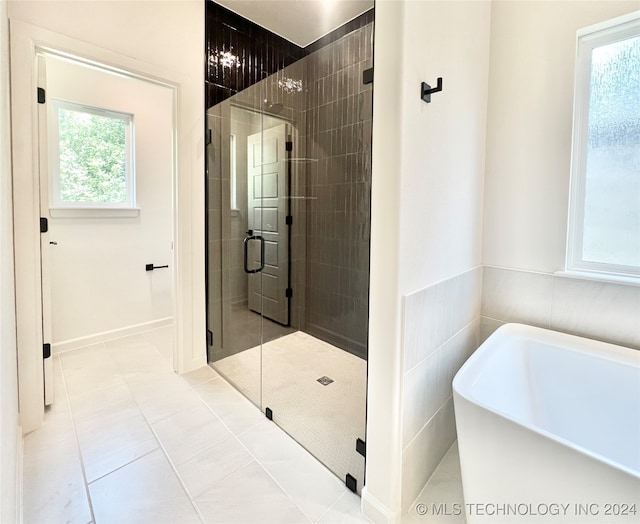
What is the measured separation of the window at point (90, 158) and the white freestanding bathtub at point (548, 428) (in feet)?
11.1

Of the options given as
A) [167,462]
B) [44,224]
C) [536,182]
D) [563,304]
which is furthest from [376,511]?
[44,224]

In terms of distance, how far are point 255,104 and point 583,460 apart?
112 inches

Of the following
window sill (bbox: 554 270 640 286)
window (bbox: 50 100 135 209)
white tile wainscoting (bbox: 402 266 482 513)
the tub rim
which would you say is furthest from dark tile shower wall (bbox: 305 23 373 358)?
window (bbox: 50 100 135 209)

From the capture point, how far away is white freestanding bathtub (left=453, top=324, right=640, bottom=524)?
0.90 metres

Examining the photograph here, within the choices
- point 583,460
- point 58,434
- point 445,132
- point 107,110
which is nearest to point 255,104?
point 107,110

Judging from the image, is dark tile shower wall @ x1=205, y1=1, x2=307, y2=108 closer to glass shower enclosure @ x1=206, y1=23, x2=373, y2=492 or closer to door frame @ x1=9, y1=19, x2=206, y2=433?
glass shower enclosure @ x1=206, y1=23, x2=373, y2=492

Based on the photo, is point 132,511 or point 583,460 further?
point 132,511

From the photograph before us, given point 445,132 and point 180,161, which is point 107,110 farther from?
point 445,132

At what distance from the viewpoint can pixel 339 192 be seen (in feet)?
7.99

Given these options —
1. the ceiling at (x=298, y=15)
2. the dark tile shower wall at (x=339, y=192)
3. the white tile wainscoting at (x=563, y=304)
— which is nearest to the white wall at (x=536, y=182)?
the white tile wainscoting at (x=563, y=304)

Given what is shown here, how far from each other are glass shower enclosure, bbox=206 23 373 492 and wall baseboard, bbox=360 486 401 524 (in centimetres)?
63

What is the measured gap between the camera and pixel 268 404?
83.8 inches

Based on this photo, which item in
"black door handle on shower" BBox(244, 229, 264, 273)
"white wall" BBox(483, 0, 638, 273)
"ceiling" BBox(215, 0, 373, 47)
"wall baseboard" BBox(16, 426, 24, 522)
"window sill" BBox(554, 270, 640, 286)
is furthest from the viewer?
"black door handle on shower" BBox(244, 229, 264, 273)

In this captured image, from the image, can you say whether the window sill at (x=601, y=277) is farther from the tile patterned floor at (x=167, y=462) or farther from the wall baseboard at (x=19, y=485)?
the wall baseboard at (x=19, y=485)
